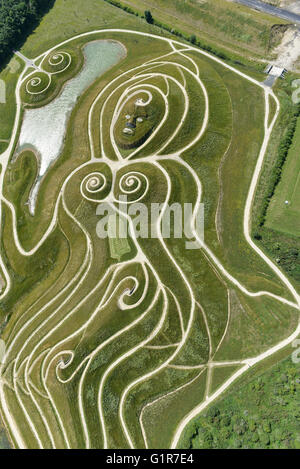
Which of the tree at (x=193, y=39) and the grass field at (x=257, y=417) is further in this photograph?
the tree at (x=193, y=39)

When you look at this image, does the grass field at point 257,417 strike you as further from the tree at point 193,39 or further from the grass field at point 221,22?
the tree at point 193,39

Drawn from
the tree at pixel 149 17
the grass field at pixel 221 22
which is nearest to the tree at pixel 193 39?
the grass field at pixel 221 22

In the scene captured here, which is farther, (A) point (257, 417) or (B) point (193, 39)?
(B) point (193, 39)

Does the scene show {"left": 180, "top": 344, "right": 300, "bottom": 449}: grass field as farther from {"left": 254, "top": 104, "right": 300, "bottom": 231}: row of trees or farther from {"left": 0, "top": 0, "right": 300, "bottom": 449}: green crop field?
{"left": 254, "top": 104, "right": 300, "bottom": 231}: row of trees

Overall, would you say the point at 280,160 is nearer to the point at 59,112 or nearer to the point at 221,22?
the point at 221,22

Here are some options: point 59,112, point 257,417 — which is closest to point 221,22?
point 59,112

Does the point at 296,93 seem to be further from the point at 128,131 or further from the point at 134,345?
the point at 134,345
